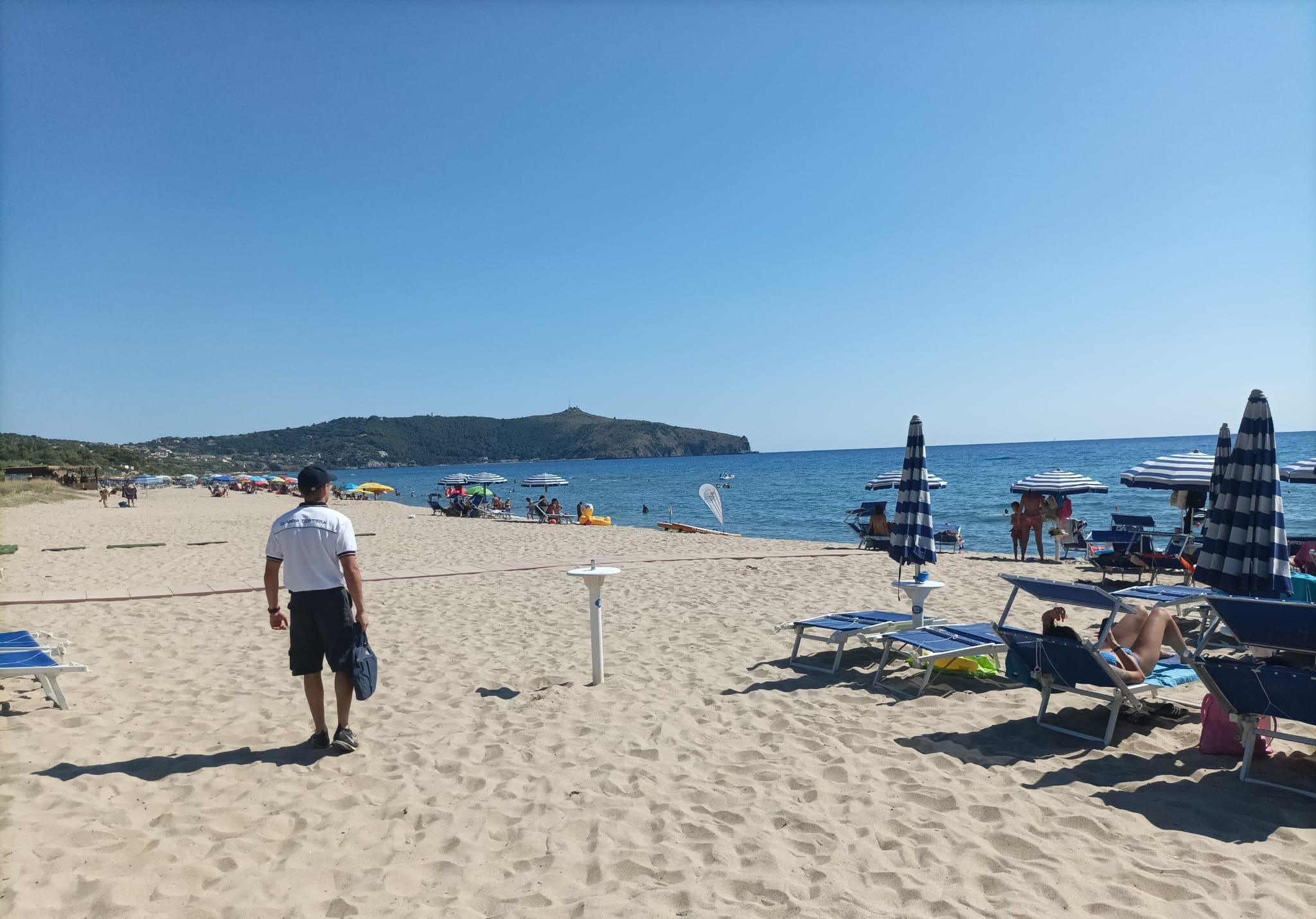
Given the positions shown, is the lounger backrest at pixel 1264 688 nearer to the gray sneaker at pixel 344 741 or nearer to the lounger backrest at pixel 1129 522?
the gray sneaker at pixel 344 741

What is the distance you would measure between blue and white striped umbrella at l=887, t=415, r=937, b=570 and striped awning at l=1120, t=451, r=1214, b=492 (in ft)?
17.7

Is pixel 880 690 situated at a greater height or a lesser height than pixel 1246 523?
lesser

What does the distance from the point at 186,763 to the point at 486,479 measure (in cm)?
3010

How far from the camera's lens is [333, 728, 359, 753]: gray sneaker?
4.18 m

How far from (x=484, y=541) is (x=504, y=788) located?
1382cm

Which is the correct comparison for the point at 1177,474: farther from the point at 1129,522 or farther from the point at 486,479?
the point at 486,479

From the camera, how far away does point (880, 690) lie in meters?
5.24

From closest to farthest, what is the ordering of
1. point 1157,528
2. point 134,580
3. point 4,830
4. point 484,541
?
point 4,830
point 134,580
point 484,541
point 1157,528

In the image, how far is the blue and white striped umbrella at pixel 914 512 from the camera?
6848 millimetres

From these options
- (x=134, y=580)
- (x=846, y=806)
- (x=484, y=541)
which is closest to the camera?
(x=846, y=806)

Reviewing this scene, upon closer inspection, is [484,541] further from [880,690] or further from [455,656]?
[880,690]

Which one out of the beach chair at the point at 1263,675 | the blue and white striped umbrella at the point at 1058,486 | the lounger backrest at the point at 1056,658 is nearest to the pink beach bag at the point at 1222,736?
the beach chair at the point at 1263,675

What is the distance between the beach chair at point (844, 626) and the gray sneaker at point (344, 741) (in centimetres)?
316

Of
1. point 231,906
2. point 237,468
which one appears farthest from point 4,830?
point 237,468
